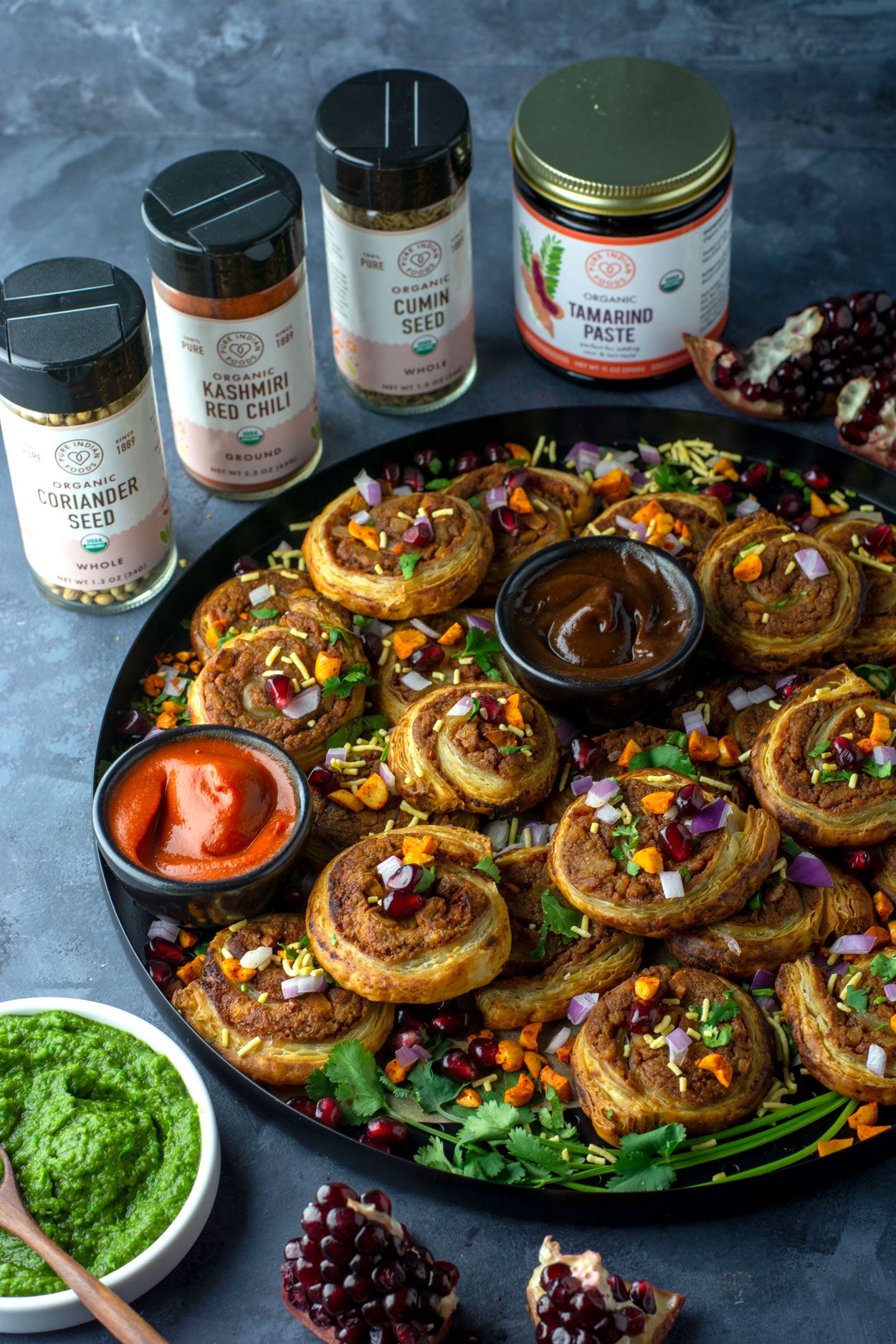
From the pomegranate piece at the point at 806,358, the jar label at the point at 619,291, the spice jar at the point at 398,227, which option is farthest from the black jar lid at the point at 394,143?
the pomegranate piece at the point at 806,358

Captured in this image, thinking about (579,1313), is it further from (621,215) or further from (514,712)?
(621,215)

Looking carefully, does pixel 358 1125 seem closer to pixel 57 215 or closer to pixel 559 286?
pixel 559 286

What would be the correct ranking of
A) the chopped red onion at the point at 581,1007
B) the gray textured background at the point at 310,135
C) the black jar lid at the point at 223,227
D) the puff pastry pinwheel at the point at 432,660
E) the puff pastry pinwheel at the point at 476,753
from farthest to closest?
the gray textured background at the point at 310,135 < the black jar lid at the point at 223,227 < the puff pastry pinwheel at the point at 432,660 < the puff pastry pinwheel at the point at 476,753 < the chopped red onion at the point at 581,1007

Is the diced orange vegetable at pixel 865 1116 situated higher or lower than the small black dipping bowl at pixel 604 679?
lower

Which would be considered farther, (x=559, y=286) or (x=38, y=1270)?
(x=559, y=286)

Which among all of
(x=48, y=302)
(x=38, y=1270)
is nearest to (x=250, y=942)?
(x=38, y=1270)

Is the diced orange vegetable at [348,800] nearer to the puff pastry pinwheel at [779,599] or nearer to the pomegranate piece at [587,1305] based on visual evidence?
the puff pastry pinwheel at [779,599]

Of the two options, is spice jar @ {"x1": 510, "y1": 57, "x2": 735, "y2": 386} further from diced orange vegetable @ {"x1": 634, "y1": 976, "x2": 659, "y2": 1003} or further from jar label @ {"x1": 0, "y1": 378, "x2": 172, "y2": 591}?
diced orange vegetable @ {"x1": 634, "y1": 976, "x2": 659, "y2": 1003}

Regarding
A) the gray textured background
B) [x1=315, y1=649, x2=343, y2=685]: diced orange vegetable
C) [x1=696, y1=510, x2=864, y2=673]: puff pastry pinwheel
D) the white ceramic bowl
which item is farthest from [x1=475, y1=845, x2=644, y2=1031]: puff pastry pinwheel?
the gray textured background
